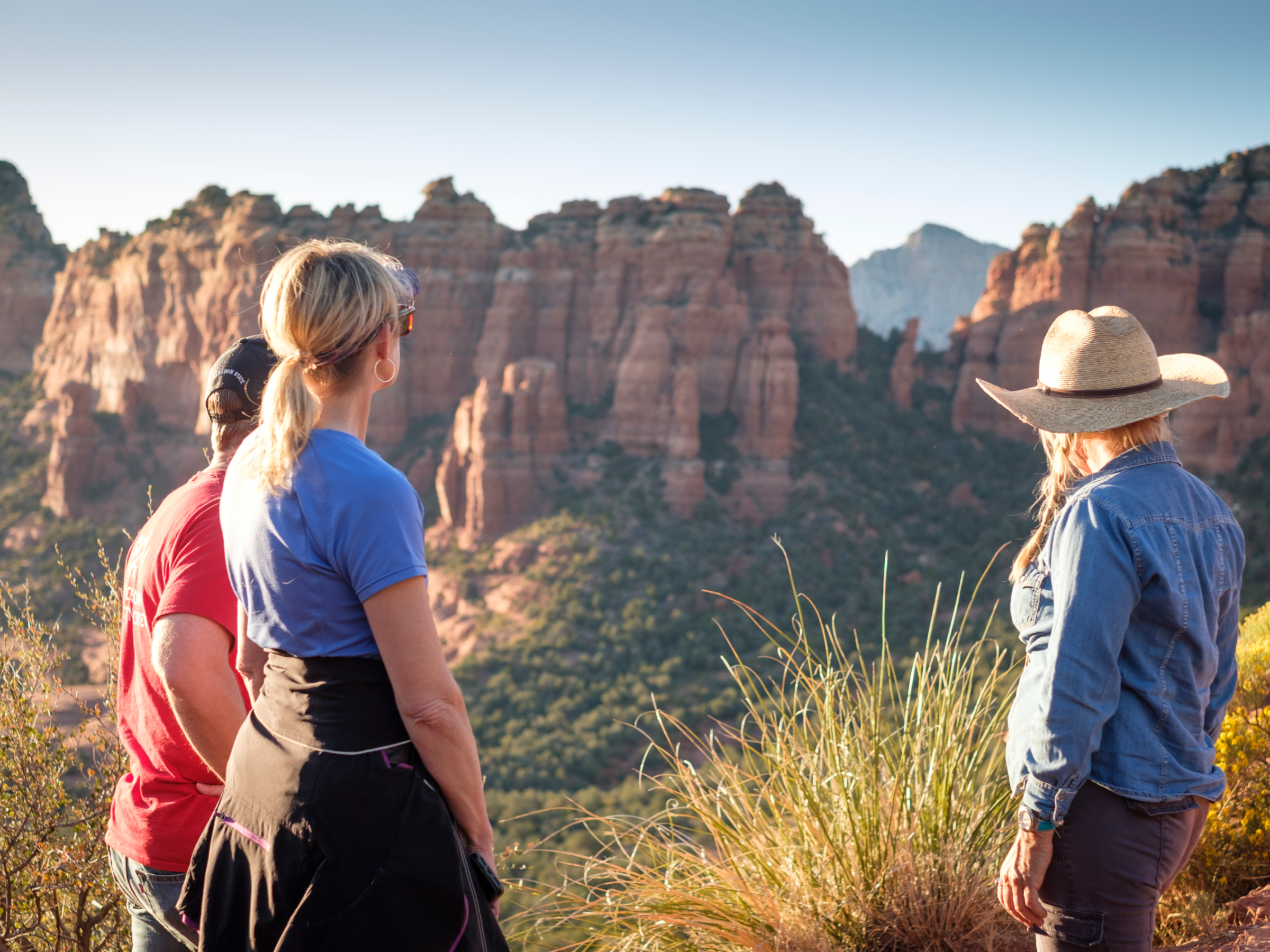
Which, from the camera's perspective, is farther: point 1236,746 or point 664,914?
point 1236,746

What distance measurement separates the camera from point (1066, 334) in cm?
236

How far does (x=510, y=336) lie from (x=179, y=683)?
1416 inches

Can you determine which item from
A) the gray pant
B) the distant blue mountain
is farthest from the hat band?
the distant blue mountain

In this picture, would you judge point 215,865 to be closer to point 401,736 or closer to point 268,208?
point 401,736

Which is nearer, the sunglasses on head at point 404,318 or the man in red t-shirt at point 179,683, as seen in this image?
the sunglasses on head at point 404,318

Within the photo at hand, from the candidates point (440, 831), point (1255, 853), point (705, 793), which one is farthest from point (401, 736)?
point (1255, 853)

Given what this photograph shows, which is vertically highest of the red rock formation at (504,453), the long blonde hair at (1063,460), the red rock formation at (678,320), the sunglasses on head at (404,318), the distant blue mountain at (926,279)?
the distant blue mountain at (926,279)

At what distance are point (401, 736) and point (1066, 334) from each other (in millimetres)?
2058

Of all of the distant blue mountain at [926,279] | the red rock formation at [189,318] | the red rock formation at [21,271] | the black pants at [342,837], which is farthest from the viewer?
the distant blue mountain at [926,279]

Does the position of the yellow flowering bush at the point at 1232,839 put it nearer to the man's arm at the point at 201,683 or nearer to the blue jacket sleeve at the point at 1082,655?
the blue jacket sleeve at the point at 1082,655

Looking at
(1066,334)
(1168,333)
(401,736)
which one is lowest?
(401,736)

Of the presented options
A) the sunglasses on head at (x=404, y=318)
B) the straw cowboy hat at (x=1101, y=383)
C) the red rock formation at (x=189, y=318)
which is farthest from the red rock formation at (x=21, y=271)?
the straw cowboy hat at (x=1101, y=383)

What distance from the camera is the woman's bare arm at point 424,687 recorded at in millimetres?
1647

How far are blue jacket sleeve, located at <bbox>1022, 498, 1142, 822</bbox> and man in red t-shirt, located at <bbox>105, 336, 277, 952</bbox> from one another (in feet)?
6.52
